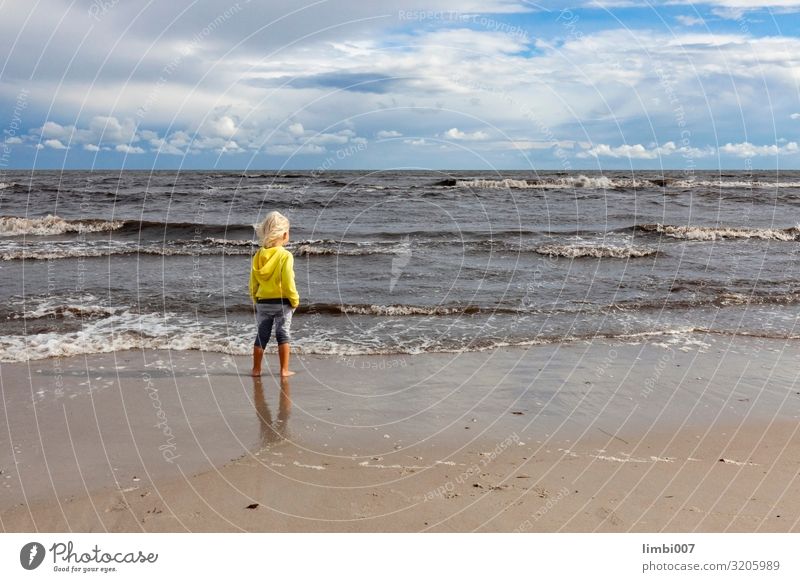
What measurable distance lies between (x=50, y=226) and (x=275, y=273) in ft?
72.3

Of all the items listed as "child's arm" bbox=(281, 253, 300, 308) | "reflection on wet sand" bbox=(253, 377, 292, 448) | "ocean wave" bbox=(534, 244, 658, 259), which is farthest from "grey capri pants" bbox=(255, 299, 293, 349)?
"ocean wave" bbox=(534, 244, 658, 259)

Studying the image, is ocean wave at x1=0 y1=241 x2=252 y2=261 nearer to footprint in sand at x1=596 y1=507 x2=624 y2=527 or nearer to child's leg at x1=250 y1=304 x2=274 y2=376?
child's leg at x1=250 y1=304 x2=274 y2=376

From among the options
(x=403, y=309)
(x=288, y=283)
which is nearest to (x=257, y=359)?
(x=288, y=283)

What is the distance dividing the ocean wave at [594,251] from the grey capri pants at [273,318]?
13.6 m

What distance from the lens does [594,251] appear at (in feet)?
70.3

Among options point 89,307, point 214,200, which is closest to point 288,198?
point 214,200

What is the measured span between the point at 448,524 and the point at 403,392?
3.49 m

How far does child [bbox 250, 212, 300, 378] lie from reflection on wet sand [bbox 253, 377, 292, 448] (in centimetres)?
45

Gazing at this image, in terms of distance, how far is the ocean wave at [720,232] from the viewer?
A: 85.6ft

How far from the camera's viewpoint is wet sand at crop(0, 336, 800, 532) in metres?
4.99

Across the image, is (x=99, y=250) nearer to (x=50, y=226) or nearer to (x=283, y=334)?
(x=50, y=226)

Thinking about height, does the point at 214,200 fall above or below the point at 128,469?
above
